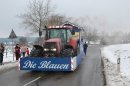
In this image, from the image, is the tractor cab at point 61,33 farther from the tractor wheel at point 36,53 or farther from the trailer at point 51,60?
the tractor wheel at point 36,53

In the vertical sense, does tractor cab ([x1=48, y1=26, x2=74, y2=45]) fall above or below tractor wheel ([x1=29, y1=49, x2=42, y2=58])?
above

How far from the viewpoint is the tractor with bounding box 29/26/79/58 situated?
11492 mm

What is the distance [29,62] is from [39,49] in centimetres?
179

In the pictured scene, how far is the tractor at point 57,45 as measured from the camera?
1149 centimetres

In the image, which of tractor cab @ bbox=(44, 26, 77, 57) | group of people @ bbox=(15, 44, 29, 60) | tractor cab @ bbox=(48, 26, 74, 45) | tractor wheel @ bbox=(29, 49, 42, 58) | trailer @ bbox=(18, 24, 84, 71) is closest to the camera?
trailer @ bbox=(18, 24, 84, 71)

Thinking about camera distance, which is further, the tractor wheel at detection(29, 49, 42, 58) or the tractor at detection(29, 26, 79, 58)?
the tractor wheel at detection(29, 49, 42, 58)

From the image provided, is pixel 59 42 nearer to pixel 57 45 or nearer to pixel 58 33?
pixel 57 45

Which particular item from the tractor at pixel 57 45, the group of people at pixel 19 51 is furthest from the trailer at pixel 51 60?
the group of people at pixel 19 51

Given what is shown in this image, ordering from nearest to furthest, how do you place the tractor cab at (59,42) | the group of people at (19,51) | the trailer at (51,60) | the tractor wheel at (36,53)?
the trailer at (51,60) < the tractor cab at (59,42) < the tractor wheel at (36,53) < the group of people at (19,51)

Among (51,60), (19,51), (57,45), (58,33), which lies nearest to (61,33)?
(58,33)

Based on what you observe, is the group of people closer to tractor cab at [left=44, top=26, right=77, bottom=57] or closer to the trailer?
tractor cab at [left=44, top=26, right=77, bottom=57]

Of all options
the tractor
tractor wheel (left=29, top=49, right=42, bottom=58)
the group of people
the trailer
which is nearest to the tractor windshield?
the tractor

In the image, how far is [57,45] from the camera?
11.5m

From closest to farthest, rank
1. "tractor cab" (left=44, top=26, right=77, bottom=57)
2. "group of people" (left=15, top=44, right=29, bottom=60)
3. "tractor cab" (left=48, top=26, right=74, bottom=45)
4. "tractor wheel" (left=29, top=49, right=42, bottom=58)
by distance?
1. "tractor cab" (left=44, top=26, right=77, bottom=57)
2. "tractor wheel" (left=29, top=49, right=42, bottom=58)
3. "tractor cab" (left=48, top=26, right=74, bottom=45)
4. "group of people" (left=15, top=44, right=29, bottom=60)
